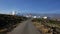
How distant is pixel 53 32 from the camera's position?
1806 cm

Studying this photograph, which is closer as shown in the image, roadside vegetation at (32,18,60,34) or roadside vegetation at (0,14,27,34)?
roadside vegetation at (32,18,60,34)

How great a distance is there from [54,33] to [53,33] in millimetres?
115

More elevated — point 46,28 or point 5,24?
point 46,28

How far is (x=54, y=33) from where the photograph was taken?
58.8 ft

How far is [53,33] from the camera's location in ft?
58.9

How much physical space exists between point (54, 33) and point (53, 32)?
0.20 metres

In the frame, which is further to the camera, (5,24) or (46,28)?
(5,24)

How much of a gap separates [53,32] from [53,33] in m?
0.16

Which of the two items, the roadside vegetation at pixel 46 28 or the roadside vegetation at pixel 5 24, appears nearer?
the roadside vegetation at pixel 46 28
